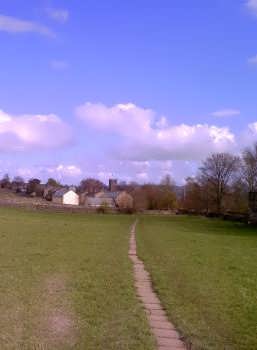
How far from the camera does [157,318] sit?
1003 centimetres

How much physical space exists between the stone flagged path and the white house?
15307 cm

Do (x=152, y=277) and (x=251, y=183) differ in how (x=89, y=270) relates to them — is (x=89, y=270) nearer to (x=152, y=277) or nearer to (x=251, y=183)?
(x=152, y=277)

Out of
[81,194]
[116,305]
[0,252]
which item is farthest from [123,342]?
[81,194]

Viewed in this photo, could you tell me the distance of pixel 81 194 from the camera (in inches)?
7426

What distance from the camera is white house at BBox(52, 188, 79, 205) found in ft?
553

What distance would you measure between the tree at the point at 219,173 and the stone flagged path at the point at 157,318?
104m

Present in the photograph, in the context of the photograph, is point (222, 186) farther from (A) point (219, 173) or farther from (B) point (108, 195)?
(B) point (108, 195)

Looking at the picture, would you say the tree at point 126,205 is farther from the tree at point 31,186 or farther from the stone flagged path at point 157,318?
the stone flagged path at point 157,318

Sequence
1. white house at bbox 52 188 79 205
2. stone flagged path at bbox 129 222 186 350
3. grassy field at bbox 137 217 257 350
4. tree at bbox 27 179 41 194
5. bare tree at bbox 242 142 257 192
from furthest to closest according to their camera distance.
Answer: tree at bbox 27 179 41 194
white house at bbox 52 188 79 205
bare tree at bbox 242 142 257 192
grassy field at bbox 137 217 257 350
stone flagged path at bbox 129 222 186 350

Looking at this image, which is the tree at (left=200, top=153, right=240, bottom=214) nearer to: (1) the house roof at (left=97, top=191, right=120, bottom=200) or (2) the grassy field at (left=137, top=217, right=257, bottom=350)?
(1) the house roof at (left=97, top=191, right=120, bottom=200)

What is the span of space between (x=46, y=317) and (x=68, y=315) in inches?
17.2

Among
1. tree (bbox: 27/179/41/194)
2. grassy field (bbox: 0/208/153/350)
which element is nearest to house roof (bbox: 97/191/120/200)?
tree (bbox: 27/179/41/194)

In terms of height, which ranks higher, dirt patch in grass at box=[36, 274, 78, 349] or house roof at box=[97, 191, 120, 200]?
house roof at box=[97, 191, 120, 200]

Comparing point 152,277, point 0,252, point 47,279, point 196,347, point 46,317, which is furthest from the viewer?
point 0,252
